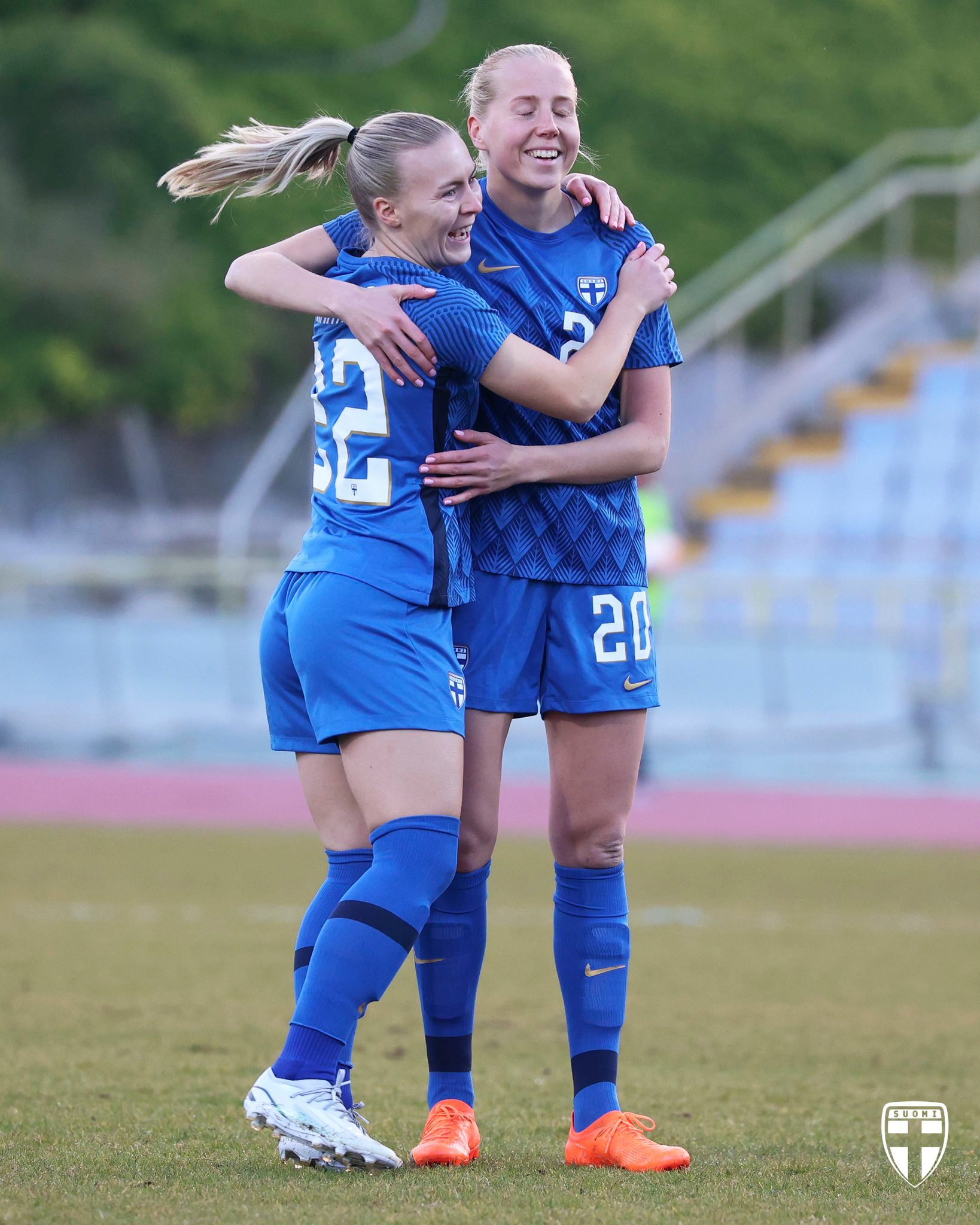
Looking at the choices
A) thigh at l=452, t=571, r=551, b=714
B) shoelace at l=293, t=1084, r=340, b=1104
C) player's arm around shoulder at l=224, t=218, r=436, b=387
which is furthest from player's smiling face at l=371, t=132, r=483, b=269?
shoelace at l=293, t=1084, r=340, b=1104

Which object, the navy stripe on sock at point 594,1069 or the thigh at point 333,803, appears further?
the navy stripe on sock at point 594,1069

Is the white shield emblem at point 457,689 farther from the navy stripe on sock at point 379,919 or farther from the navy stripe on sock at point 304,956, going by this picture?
the navy stripe on sock at point 304,956

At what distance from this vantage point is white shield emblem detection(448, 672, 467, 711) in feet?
9.42

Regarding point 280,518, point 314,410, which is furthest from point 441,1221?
point 280,518

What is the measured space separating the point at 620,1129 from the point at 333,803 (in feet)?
2.63

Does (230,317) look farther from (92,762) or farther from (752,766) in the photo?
(752,766)

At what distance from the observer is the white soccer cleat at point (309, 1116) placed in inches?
104

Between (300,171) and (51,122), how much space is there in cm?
1989

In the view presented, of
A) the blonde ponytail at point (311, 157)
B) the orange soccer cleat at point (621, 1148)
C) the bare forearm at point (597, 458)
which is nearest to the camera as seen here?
the blonde ponytail at point (311, 157)

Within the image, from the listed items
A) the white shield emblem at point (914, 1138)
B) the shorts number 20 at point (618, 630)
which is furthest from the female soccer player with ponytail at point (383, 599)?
the white shield emblem at point (914, 1138)

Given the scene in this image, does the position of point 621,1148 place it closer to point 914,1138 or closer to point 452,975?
point 452,975

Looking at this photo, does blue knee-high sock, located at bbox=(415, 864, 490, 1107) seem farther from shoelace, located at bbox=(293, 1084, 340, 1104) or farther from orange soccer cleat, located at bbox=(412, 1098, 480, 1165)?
shoelace, located at bbox=(293, 1084, 340, 1104)

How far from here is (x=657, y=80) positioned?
24125mm

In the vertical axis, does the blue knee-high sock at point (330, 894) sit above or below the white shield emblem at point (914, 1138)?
above
